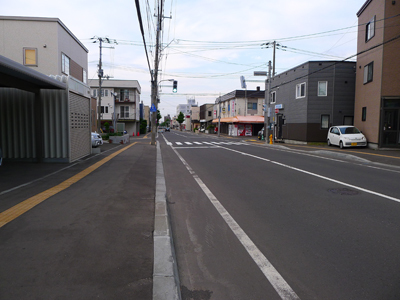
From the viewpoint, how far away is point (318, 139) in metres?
28.8

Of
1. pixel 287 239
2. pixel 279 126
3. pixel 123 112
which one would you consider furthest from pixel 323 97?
pixel 123 112

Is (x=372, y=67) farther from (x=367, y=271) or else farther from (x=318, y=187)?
(x=367, y=271)

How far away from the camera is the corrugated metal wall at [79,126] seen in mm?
13273

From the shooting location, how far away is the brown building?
20000 millimetres

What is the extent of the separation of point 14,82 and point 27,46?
1559 cm

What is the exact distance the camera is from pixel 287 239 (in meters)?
4.84

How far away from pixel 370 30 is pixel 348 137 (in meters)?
7.57

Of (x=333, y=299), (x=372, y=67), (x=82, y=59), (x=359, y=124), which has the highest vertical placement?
(x=82, y=59)

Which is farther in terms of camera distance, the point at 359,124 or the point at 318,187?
the point at 359,124

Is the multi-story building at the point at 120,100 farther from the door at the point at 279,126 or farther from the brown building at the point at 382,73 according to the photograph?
the brown building at the point at 382,73

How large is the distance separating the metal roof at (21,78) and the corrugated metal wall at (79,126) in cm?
140

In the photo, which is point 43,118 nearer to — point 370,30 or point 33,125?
point 33,125

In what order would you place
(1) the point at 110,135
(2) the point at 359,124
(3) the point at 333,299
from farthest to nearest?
(1) the point at 110,135, (2) the point at 359,124, (3) the point at 333,299

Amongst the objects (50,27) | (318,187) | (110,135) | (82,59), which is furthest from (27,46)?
(318,187)
